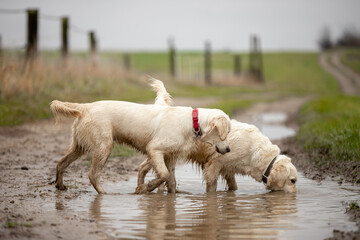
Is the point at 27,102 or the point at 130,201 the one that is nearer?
the point at 130,201

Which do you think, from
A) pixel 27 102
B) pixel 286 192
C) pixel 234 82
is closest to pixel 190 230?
pixel 286 192

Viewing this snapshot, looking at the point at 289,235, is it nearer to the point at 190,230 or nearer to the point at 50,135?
the point at 190,230

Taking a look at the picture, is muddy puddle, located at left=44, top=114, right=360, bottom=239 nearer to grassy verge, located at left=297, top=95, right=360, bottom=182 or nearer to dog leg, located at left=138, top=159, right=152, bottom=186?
dog leg, located at left=138, top=159, right=152, bottom=186

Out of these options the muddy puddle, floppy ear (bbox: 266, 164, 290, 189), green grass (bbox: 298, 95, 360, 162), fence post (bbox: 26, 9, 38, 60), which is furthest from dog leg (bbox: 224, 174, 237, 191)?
fence post (bbox: 26, 9, 38, 60)

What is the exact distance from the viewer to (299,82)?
169ft

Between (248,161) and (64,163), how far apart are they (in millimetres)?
2716

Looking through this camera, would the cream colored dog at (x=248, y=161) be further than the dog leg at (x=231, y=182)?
No

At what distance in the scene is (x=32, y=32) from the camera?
58.9 feet

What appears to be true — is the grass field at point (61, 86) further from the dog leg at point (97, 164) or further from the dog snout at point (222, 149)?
the dog snout at point (222, 149)

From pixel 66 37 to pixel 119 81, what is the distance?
344cm

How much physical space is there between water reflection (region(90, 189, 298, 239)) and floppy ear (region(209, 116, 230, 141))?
34.5 inches

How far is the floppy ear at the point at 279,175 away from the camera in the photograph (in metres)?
7.50

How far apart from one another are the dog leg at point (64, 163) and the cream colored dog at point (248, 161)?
3.45 ft

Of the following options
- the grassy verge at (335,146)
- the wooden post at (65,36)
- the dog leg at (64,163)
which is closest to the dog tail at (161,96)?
the dog leg at (64,163)
